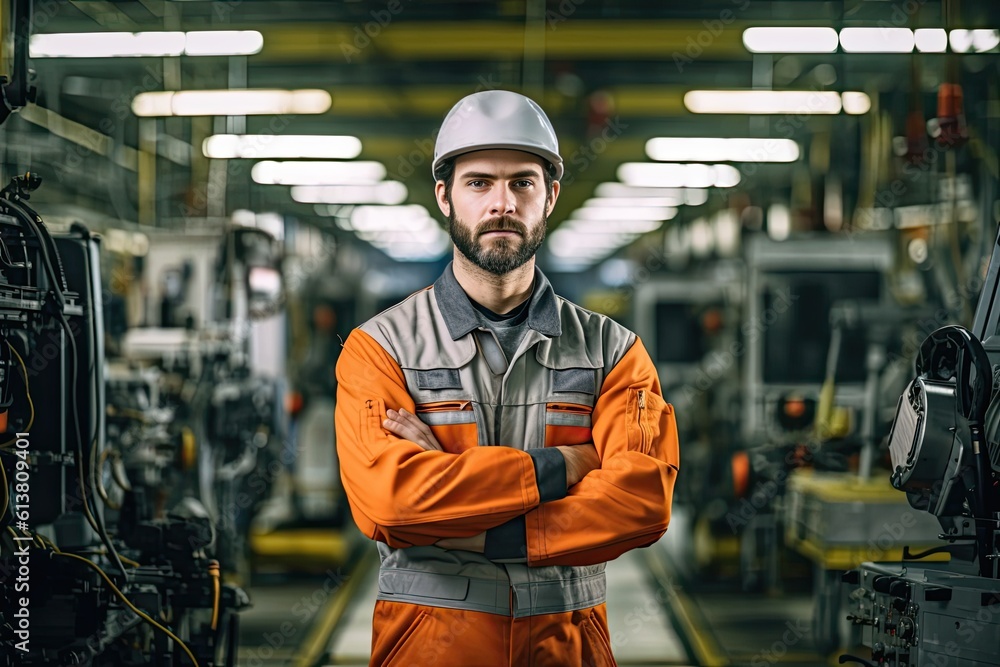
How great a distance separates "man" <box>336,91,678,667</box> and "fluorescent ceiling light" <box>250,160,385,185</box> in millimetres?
9349

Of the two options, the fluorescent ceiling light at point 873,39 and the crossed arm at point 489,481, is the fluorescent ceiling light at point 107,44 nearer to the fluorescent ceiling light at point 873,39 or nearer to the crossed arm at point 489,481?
the fluorescent ceiling light at point 873,39

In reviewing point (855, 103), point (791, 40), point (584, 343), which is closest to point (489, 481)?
point (584, 343)

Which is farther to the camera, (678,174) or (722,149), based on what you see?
(678,174)

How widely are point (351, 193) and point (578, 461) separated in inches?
483

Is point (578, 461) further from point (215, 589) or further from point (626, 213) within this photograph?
point (626, 213)

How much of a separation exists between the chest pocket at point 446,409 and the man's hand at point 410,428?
4cm

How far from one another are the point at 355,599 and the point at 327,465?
2616 mm

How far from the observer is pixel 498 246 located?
7.55 ft

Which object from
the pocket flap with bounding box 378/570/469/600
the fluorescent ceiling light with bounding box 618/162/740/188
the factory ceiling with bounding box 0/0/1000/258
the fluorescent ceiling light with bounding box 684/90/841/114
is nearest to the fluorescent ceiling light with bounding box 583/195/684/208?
the fluorescent ceiling light with bounding box 618/162/740/188

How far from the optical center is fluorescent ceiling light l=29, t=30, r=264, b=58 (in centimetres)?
627

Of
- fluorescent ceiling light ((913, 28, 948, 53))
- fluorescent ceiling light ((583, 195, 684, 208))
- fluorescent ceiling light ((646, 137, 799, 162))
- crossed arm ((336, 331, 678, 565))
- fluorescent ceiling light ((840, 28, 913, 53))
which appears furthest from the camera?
fluorescent ceiling light ((583, 195, 684, 208))

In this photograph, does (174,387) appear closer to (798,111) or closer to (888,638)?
(888,638)

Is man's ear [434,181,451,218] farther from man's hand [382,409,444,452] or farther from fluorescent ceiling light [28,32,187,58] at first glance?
fluorescent ceiling light [28,32,187,58]

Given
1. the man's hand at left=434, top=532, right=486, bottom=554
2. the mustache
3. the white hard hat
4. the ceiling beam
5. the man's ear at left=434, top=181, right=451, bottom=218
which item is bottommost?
the man's hand at left=434, top=532, right=486, bottom=554
